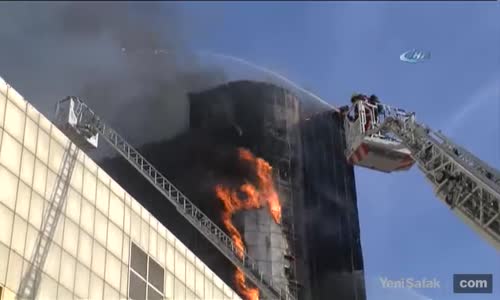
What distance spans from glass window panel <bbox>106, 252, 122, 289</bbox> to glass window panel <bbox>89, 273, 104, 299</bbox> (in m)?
0.50

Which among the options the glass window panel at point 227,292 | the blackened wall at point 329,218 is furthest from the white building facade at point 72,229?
the blackened wall at point 329,218

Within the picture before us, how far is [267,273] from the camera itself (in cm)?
7269

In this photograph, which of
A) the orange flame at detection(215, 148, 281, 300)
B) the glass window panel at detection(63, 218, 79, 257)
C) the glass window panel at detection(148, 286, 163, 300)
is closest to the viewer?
the glass window panel at detection(63, 218, 79, 257)

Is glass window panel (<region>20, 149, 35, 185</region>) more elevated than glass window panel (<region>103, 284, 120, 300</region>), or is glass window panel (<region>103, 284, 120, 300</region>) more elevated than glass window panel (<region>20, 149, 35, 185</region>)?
glass window panel (<region>20, 149, 35, 185</region>)

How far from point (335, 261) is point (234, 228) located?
1285 centimetres

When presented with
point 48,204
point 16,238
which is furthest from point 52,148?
point 16,238

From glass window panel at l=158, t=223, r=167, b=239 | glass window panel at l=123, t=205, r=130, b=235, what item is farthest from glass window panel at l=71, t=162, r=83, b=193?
glass window panel at l=158, t=223, r=167, b=239

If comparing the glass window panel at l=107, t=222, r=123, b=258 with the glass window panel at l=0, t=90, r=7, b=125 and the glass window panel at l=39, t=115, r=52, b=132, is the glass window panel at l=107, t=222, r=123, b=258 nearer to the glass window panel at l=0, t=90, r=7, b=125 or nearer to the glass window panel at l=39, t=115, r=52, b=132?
the glass window panel at l=39, t=115, r=52, b=132

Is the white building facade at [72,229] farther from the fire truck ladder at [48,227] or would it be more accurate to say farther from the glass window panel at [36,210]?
the fire truck ladder at [48,227]

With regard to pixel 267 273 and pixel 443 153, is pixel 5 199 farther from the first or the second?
pixel 267 273

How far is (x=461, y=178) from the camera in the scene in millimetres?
25453

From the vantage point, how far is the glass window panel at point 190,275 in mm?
29933

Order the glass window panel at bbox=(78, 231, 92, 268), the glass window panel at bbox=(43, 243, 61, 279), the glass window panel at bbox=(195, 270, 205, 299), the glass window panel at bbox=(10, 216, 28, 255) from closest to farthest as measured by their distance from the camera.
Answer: the glass window panel at bbox=(10, 216, 28, 255) < the glass window panel at bbox=(43, 243, 61, 279) < the glass window panel at bbox=(78, 231, 92, 268) < the glass window panel at bbox=(195, 270, 205, 299)

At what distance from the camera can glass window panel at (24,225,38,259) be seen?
68.6 feet
